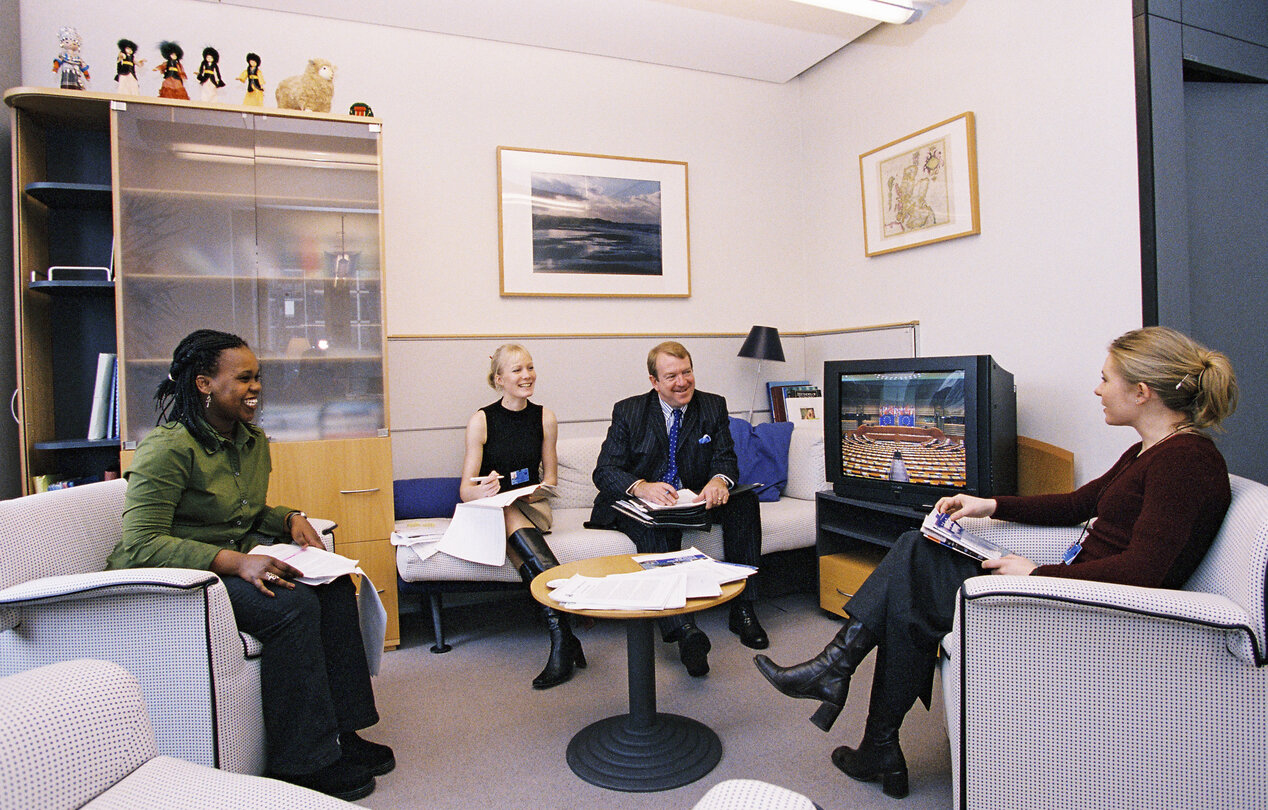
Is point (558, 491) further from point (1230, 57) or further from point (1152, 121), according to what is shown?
point (1230, 57)

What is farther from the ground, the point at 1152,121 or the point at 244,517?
the point at 1152,121

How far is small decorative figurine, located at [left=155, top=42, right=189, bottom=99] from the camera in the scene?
3.01 metres

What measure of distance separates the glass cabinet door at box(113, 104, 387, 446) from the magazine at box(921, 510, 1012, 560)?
2259mm

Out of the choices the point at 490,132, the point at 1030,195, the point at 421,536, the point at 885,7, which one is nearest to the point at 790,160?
the point at 885,7

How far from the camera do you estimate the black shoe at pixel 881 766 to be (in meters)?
1.90

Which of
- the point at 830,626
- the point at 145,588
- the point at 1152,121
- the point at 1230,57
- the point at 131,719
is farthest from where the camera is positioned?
the point at 830,626

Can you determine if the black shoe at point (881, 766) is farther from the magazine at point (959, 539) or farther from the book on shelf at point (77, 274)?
the book on shelf at point (77, 274)

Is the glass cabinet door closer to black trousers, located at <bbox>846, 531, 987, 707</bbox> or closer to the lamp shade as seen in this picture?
the lamp shade

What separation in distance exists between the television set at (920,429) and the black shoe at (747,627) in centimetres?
64

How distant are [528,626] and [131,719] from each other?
7.54 ft

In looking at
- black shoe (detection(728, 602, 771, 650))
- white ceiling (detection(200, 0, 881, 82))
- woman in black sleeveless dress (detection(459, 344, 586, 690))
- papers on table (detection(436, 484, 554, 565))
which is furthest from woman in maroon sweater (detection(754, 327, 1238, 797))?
white ceiling (detection(200, 0, 881, 82))

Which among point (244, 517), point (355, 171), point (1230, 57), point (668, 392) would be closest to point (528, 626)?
point (668, 392)

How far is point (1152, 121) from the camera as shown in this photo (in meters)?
2.63

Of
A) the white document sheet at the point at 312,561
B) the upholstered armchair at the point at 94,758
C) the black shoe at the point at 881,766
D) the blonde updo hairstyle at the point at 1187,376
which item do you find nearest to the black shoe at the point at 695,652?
the black shoe at the point at 881,766
